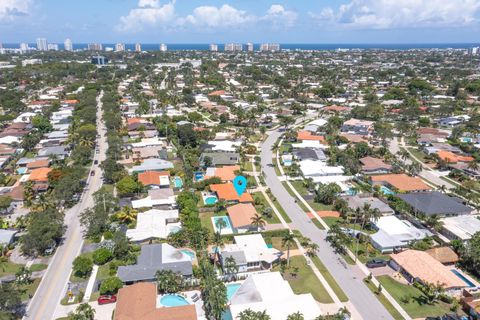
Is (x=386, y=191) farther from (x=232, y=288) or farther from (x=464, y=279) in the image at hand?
(x=232, y=288)

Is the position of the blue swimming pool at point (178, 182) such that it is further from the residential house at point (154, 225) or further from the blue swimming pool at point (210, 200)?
the residential house at point (154, 225)

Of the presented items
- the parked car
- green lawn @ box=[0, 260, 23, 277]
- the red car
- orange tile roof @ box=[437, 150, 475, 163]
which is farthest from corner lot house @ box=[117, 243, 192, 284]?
orange tile roof @ box=[437, 150, 475, 163]

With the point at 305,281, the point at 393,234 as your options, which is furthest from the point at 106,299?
the point at 393,234

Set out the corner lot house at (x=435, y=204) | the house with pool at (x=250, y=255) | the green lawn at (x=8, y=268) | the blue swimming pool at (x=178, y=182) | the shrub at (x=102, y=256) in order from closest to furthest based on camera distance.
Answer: the green lawn at (x=8, y=268) < the house with pool at (x=250, y=255) < the shrub at (x=102, y=256) < the corner lot house at (x=435, y=204) < the blue swimming pool at (x=178, y=182)

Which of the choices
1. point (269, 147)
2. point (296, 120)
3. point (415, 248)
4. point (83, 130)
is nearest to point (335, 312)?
point (415, 248)

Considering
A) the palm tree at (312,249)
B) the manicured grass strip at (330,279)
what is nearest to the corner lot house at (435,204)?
the palm tree at (312,249)

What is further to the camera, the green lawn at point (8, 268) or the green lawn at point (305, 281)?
the green lawn at point (8, 268)
